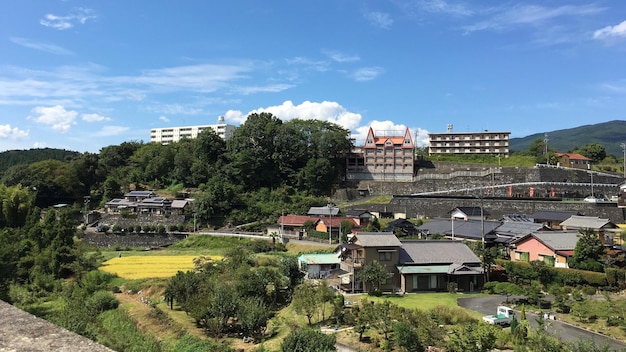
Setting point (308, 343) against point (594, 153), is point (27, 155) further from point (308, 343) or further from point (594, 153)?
point (594, 153)

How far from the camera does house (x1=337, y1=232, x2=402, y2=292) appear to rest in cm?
2420

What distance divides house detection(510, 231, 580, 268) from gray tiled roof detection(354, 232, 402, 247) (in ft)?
32.9

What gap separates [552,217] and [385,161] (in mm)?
27065

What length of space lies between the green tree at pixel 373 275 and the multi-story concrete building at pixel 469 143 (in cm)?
5648

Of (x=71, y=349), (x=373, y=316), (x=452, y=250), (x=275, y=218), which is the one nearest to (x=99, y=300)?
(x=373, y=316)

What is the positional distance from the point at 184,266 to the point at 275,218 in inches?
673

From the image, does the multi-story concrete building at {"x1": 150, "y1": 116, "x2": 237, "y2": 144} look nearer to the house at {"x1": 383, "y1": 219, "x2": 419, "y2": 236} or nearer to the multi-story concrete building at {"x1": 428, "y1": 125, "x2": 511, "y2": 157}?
the multi-story concrete building at {"x1": 428, "y1": 125, "x2": 511, "y2": 157}

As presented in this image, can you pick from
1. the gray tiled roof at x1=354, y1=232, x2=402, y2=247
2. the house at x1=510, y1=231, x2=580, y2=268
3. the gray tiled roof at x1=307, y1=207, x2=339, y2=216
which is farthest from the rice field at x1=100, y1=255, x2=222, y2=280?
the house at x1=510, y1=231, x2=580, y2=268

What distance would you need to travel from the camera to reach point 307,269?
28.1 metres

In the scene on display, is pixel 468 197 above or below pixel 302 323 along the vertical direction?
above

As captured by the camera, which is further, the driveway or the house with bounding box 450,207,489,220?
the house with bounding box 450,207,489,220

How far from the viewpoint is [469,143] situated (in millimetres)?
75875

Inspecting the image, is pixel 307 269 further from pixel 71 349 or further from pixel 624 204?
pixel 624 204

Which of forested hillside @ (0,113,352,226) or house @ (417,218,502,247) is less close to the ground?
forested hillside @ (0,113,352,226)
